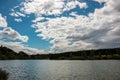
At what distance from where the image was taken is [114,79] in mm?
53500

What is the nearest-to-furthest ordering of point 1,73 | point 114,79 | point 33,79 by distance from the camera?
point 1,73, point 114,79, point 33,79

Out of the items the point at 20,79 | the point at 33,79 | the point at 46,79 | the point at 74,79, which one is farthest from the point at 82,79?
the point at 20,79

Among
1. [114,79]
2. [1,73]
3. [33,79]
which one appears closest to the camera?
[1,73]

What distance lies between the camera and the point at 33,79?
2248 inches

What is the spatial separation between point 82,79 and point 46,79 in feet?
34.4

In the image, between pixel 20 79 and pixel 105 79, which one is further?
pixel 20 79

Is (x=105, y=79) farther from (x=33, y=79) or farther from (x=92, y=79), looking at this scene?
(x=33, y=79)

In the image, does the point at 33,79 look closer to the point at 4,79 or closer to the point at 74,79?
the point at 74,79

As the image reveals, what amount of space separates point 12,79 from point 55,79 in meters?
12.9

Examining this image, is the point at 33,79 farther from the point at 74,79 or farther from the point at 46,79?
the point at 74,79

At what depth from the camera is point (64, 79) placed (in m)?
56.7

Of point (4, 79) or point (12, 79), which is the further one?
point (12, 79)

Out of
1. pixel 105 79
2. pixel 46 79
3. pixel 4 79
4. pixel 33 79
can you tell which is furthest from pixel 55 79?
pixel 4 79

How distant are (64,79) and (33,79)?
9.21 m
